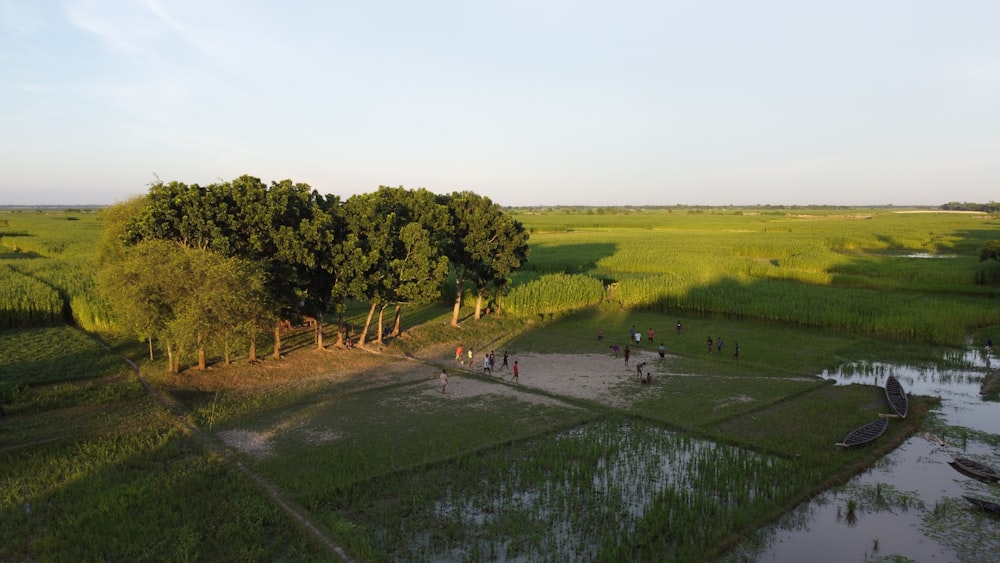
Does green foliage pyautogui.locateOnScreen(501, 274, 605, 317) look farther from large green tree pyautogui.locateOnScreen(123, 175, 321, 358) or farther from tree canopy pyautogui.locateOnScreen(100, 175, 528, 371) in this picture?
large green tree pyautogui.locateOnScreen(123, 175, 321, 358)

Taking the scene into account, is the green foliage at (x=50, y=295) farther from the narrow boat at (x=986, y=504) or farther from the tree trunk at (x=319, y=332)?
the narrow boat at (x=986, y=504)

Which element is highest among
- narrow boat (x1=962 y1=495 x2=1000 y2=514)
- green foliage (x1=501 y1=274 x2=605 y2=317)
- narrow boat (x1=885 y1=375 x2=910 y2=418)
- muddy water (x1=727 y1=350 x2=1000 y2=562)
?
green foliage (x1=501 y1=274 x2=605 y2=317)

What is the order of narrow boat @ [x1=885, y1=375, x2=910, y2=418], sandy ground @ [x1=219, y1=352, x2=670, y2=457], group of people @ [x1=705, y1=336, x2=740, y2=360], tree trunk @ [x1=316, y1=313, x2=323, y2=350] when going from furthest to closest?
tree trunk @ [x1=316, y1=313, x2=323, y2=350]
group of people @ [x1=705, y1=336, x2=740, y2=360]
sandy ground @ [x1=219, y1=352, x2=670, y2=457]
narrow boat @ [x1=885, y1=375, x2=910, y2=418]

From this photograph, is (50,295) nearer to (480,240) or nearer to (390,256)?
(390,256)

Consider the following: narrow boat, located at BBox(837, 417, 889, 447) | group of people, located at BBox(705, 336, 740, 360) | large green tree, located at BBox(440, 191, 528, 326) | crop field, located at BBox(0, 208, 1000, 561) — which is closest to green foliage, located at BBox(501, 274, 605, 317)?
crop field, located at BBox(0, 208, 1000, 561)

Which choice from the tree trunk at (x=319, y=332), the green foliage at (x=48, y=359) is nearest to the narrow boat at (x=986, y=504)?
the tree trunk at (x=319, y=332)

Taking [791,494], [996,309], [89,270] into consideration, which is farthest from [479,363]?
[89,270]
